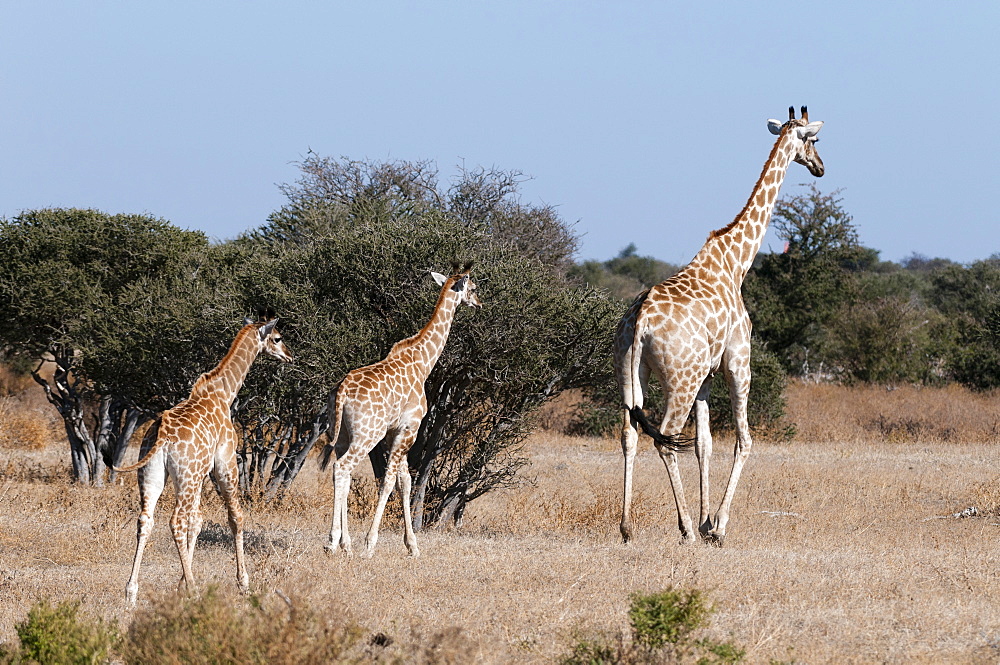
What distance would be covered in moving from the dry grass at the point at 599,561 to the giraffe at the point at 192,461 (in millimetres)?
428

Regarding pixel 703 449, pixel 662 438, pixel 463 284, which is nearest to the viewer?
pixel 662 438

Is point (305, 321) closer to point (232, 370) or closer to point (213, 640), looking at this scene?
point (232, 370)

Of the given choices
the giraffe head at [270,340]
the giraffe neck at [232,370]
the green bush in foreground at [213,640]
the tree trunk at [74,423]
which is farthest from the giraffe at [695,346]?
the tree trunk at [74,423]

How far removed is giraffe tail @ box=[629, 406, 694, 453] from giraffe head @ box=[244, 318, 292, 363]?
3.01 meters

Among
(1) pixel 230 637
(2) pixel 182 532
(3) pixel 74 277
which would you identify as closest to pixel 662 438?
(2) pixel 182 532

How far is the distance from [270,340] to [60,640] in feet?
12.7

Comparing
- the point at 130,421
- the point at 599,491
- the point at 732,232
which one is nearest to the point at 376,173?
the point at 130,421

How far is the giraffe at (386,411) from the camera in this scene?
30.3 feet

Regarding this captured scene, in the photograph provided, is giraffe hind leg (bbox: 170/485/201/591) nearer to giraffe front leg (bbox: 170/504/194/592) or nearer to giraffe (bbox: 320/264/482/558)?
giraffe front leg (bbox: 170/504/194/592)

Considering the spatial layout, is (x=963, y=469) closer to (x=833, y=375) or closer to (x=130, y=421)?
(x=130, y=421)

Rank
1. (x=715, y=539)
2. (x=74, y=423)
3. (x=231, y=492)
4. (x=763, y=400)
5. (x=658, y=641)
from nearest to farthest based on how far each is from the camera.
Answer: (x=658, y=641)
(x=231, y=492)
(x=715, y=539)
(x=74, y=423)
(x=763, y=400)

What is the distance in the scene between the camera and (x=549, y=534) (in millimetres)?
11562

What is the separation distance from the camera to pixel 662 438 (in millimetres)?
9250

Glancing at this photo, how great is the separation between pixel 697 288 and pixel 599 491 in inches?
246
